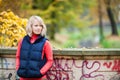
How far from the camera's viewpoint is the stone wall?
8992mm

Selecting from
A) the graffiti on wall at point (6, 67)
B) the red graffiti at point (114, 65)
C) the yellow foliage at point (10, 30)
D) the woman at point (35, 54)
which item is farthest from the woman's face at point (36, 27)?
the yellow foliage at point (10, 30)

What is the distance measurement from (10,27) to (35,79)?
331 centimetres

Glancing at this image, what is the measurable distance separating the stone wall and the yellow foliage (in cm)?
161

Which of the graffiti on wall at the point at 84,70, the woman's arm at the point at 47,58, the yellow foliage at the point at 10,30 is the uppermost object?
the yellow foliage at the point at 10,30

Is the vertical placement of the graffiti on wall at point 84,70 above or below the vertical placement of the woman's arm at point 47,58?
below

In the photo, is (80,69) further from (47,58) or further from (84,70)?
(47,58)

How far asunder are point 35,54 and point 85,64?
152 cm

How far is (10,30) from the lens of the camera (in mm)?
10969

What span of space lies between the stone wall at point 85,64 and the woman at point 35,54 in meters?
1.07

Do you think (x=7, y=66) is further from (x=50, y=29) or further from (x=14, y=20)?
(x=50, y=29)

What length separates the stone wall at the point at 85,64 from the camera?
899 centimetres

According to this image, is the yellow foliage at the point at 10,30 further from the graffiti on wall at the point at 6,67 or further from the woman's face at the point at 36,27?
the woman's face at the point at 36,27

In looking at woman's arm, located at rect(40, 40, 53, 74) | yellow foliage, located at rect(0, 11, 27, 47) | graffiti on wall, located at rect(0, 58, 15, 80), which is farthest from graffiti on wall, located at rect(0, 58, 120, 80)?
yellow foliage, located at rect(0, 11, 27, 47)

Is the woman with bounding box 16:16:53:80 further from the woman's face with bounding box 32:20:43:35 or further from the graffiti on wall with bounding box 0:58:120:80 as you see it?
the graffiti on wall with bounding box 0:58:120:80
